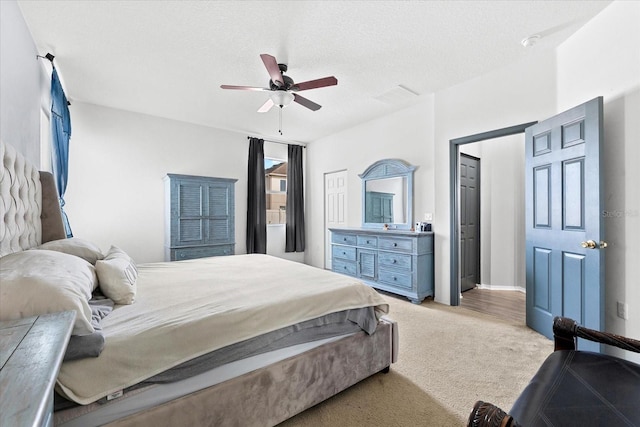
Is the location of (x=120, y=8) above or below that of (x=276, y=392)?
above

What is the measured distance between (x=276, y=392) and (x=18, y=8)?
3.25 m

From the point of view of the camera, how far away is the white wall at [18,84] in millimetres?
1858

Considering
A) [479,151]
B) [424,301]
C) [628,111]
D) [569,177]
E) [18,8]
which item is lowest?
[424,301]

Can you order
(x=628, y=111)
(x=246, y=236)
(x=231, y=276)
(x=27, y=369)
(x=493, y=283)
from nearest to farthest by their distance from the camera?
(x=27, y=369) → (x=628, y=111) → (x=231, y=276) → (x=493, y=283) → (x=246, y=236)

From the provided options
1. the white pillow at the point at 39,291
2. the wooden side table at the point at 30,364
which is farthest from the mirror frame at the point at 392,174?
the wooden side table at the point at 30,364

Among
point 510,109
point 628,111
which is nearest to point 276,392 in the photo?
point 628,111

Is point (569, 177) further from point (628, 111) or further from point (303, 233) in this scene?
point (303, 233)

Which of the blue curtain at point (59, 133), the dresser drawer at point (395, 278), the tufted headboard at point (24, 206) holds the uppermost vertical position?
the blue curtain at point (59, 133)

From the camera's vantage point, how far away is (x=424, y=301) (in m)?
3.70

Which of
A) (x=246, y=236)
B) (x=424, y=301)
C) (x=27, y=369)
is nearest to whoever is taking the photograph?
(x=27, y=369)

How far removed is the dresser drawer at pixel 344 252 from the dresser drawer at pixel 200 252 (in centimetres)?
171

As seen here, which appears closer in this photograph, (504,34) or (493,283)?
(504,34)

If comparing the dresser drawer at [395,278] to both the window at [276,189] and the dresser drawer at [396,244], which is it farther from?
the window at [276,189]

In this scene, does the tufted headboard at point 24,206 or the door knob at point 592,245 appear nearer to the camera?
the tufted headboard at point 24,206
